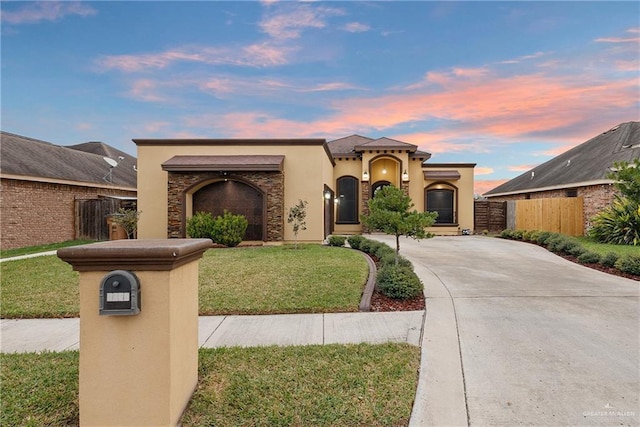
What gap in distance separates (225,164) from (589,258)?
1236cm

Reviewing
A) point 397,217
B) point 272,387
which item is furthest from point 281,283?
point 272,387

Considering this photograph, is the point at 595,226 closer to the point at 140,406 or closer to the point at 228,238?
the point at 228,238

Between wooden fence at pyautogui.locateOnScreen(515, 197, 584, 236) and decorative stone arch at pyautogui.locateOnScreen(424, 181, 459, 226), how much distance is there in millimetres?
3884

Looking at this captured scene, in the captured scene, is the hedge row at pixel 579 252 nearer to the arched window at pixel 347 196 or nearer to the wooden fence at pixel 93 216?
the arched window at pixel 347 196

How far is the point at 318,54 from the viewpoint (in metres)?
14.7

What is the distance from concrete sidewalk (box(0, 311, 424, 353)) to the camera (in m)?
3.78

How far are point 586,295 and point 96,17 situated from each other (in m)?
17.3

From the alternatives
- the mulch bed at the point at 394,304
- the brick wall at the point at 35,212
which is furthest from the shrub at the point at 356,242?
the brick wall at the point at 35,212

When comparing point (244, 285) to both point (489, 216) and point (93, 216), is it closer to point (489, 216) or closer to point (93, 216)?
point (93, 216)

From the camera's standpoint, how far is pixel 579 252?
9.23 metres

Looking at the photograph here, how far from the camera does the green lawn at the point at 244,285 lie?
16.3 ft

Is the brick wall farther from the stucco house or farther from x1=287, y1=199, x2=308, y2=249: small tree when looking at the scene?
x1=287, y1=199, x2=308, y2=249: small tree

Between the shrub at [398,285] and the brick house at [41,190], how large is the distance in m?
15.6

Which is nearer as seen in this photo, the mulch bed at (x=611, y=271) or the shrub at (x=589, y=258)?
the mulch bed at (x=611, y=271)
